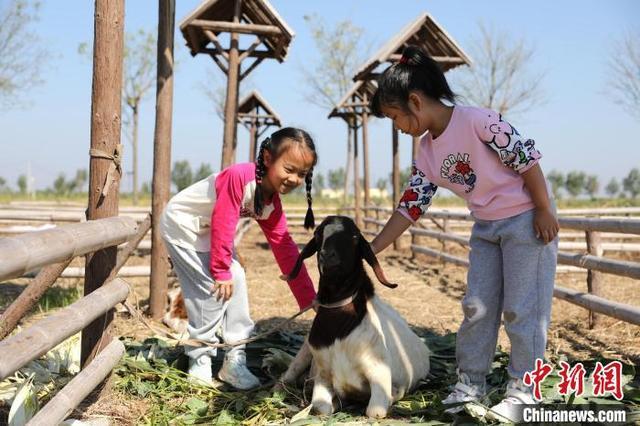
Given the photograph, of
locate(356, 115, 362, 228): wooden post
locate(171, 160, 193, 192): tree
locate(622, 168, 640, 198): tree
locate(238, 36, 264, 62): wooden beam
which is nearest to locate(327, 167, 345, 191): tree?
locate(171, 160, 193, 192): tree

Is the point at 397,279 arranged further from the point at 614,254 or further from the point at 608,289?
the point at 614,254

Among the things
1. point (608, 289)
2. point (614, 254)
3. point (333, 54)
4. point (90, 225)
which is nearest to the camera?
point (90, 225)

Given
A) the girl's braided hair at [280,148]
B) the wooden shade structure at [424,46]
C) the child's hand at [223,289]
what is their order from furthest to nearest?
the wooden shade structure at [424,46], the child's hand at [223,289], the girl's braided hair at [280,148]

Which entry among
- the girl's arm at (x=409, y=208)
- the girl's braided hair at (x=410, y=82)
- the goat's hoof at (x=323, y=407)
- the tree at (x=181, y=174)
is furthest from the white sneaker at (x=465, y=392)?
the tree at (x=181, y=174)

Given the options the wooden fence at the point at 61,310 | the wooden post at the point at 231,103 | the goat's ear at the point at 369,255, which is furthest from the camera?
the wooden post at the point at 231,103

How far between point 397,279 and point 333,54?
24.2 meters

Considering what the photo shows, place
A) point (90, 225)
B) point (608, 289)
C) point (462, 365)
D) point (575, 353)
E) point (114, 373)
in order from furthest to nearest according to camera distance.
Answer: point (608, 289) < point (575, 353) < point (114, 373) < point (462, 365) < point (90, 225)

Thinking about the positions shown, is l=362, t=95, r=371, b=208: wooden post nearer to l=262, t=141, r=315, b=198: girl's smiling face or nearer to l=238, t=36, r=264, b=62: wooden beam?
l=238, t=36, r=264, b=62: wooden beam

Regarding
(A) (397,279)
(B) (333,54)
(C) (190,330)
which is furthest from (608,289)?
(B) (333,54)

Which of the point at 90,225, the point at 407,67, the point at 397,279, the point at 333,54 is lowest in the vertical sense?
the point at 397,279

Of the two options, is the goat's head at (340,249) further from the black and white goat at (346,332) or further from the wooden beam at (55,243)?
the wooden beam at (55,243)

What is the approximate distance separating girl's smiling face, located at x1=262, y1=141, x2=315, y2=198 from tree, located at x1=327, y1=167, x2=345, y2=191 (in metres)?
59.2

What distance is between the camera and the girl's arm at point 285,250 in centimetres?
405

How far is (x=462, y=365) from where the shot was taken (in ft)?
11.1
